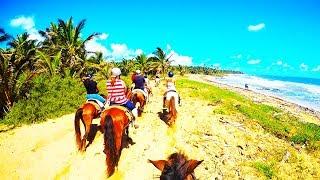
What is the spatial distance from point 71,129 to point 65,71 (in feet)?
40.7

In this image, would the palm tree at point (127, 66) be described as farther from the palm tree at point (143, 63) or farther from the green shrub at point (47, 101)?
the green shrub at point (47, 101)

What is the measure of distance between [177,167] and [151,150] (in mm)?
8349

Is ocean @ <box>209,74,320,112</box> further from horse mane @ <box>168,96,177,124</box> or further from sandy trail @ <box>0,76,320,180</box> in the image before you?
horse mane @ <box>168,96,177,124</box>

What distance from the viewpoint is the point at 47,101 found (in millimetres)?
19469

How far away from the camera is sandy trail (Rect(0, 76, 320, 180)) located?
34.1 feet

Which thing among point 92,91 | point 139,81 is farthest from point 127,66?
point 92,91

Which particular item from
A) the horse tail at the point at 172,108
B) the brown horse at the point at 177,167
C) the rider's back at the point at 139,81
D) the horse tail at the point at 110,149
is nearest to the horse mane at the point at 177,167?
the brown horse at the point at 177,167

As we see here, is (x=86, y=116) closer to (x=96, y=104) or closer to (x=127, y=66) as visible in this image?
(x=96, y=104)

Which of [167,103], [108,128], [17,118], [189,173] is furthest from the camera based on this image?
[17,118]

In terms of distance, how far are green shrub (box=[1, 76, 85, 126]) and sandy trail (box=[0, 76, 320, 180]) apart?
1.52m

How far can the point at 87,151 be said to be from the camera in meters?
11.6

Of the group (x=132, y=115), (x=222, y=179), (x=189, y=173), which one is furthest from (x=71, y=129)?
(x=189, y=173)

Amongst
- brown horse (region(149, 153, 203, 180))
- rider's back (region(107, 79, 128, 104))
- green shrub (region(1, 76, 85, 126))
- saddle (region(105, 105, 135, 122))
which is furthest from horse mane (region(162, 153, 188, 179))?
green shrub (region(1, 76, 85, 126))

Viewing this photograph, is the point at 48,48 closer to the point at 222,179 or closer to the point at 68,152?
the point at 68,152
